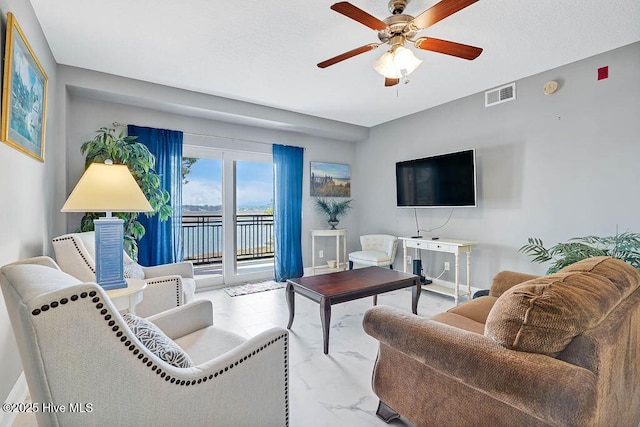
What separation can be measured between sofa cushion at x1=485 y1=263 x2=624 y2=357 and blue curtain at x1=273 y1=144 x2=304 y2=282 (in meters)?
3.77

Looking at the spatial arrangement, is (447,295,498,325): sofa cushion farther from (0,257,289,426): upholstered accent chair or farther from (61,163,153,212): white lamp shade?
(61,163,153,212): white lamp shade

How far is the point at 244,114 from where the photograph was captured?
3939 mm

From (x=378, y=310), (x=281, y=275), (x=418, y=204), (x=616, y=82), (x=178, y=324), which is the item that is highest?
(x=616, y=82)

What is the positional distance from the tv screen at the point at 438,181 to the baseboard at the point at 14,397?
414 cm

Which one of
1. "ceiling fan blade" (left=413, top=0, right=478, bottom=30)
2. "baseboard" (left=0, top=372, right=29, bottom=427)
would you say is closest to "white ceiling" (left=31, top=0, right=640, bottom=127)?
"ceiling fan blade" (left=413, top=0, right=478, bottom=30)

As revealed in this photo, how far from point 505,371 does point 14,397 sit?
2.48 metres

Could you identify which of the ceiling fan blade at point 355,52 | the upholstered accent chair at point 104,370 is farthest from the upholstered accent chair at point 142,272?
the ceiling fan blade at point 355,52

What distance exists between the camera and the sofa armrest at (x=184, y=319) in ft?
5.14

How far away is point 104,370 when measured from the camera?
787mm

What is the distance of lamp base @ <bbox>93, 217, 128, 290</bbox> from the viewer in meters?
1.75

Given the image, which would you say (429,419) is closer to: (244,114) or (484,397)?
(484,397)

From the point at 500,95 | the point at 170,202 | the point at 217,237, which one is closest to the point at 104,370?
the point at 170,202

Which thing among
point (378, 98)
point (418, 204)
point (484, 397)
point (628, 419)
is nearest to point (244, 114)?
point (378, 98)

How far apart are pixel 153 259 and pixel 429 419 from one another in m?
3.45
